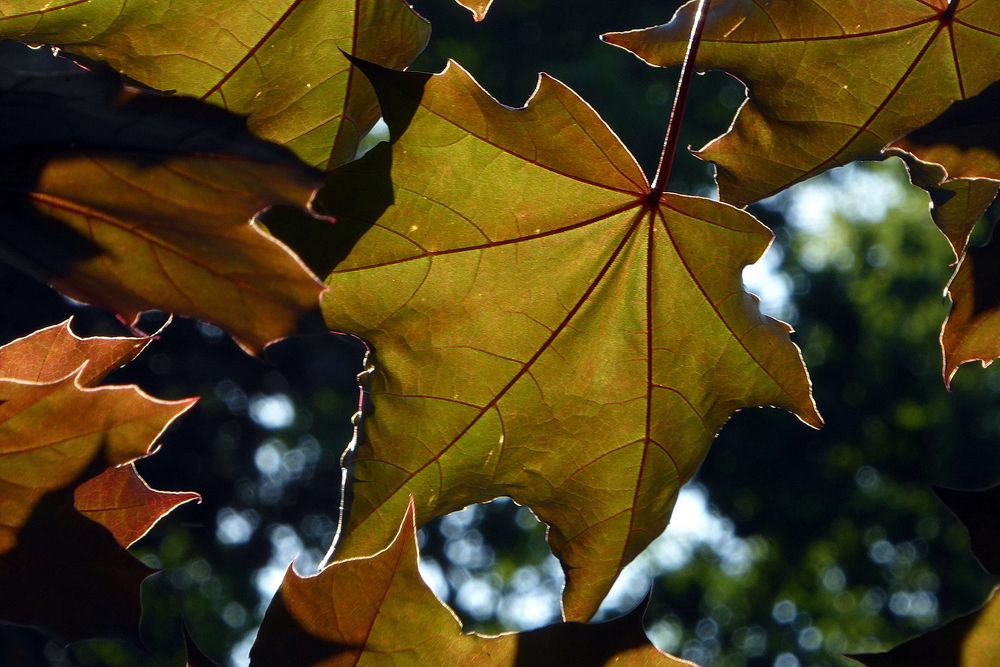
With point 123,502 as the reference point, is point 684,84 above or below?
above

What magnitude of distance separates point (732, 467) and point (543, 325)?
11.0m

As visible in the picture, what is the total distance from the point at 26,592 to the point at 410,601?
301 millimetres

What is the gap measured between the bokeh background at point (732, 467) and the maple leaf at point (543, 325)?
329 inches

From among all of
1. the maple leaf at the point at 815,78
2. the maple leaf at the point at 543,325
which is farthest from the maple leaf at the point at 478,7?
the maple leaf at the point at 815,78

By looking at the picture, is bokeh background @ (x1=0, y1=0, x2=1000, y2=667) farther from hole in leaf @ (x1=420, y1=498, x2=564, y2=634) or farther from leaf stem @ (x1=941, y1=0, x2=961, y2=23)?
leaf stem @ (x1=941, y1=0, x2=961, y2=23)

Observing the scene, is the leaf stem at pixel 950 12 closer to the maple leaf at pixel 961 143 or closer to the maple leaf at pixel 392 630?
the maple leaf at pixel 961 143

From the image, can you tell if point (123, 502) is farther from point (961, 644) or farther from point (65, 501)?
point (961, 644)

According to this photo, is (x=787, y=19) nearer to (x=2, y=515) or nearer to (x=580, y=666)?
(x=580, y=666)

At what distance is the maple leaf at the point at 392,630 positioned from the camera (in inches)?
26.8

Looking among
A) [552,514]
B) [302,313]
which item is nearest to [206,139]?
[302,313]

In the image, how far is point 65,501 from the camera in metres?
0.70

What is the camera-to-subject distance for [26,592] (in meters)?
0.71

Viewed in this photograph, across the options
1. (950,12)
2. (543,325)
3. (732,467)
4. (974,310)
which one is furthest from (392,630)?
(732,467)

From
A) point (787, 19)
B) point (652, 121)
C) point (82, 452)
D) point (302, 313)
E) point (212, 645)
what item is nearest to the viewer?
point (302, 313)
